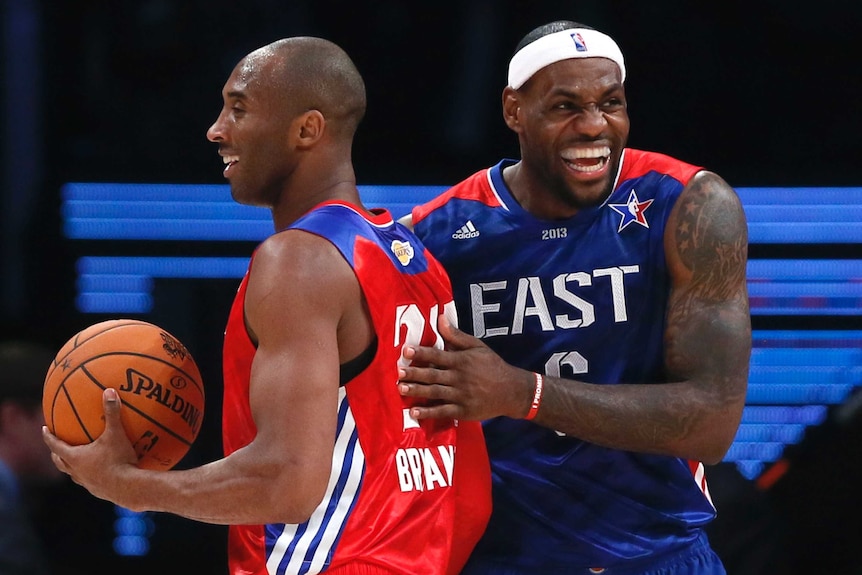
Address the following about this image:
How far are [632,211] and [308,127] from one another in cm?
93

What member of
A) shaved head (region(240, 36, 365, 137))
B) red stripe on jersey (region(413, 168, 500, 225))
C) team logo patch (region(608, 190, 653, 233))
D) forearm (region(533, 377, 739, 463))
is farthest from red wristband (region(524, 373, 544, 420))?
shaved head (region(240, 36, 365, 137))

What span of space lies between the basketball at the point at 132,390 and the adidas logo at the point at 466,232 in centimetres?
88

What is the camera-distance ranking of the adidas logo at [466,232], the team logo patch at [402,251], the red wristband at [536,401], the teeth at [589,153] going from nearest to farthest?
1. the team logo patch at [402,251]
2. the red wristband at [536,401]
3. the teeth at [589,153]
4. the adidas logo at [466,232]

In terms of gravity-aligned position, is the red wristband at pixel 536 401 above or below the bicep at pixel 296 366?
below

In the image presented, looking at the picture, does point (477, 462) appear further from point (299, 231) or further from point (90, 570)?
point (90, 570)

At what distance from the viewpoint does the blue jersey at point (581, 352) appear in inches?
140

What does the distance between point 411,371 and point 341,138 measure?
56 cm

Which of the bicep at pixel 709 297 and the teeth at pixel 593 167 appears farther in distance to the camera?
the teeth at pixel 593 167

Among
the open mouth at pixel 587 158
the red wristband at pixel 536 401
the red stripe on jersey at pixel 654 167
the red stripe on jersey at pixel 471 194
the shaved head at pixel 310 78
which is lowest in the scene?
the red wristband at pixel 536 401

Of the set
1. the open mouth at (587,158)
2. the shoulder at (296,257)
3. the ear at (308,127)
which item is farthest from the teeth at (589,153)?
the shoulder at (296,257)

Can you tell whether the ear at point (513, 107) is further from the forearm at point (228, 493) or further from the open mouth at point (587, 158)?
the forearm at point (228, 493)

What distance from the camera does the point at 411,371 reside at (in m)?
3.04

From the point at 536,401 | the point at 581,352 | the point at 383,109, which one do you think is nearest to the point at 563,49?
the point at 581,352

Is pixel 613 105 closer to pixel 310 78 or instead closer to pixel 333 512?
pixel 310 78
